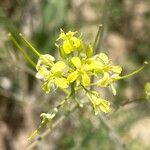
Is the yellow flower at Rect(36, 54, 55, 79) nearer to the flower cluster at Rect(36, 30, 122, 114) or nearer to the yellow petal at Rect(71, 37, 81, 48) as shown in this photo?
the flower cluster at Rect(36, 30, 122, 114)

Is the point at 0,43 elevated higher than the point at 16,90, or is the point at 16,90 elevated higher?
the point at 0,43

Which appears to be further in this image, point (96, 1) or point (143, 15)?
point (143, 15)

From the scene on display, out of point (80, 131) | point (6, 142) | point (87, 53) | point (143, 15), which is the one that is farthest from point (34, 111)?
point (87, 53)

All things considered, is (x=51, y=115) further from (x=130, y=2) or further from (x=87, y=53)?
(x=130, y=2)

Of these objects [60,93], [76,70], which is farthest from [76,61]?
[60,93]

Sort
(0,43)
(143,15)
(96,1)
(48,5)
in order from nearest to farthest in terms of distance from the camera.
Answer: (0,43)
(48,5)
(96,1)
(143,15)

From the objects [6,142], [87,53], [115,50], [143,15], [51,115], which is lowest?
[6,142]

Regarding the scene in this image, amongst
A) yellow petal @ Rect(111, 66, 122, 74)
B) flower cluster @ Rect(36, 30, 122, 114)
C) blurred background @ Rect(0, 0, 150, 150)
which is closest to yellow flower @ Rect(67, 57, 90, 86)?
flower cluster @ Rect(36, 30, 122, 114)
